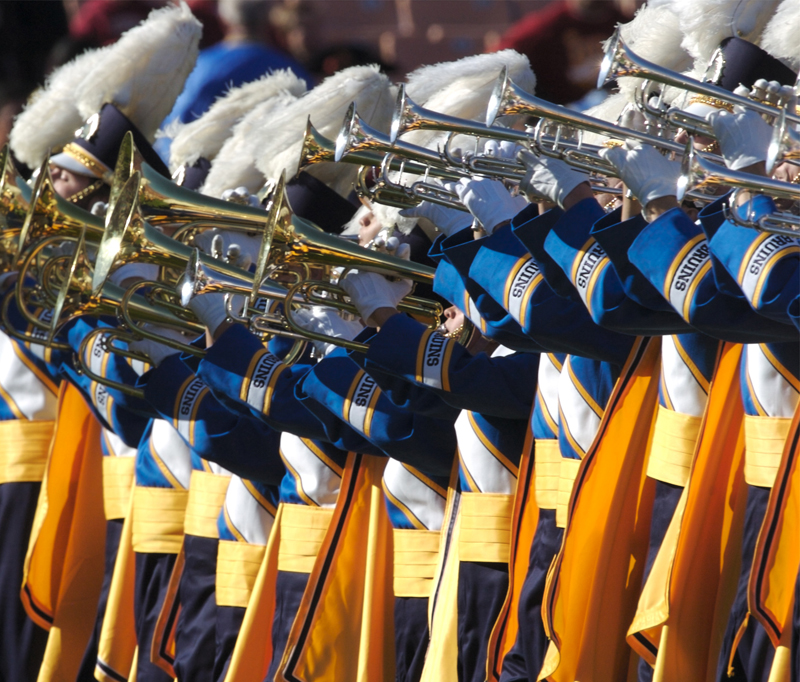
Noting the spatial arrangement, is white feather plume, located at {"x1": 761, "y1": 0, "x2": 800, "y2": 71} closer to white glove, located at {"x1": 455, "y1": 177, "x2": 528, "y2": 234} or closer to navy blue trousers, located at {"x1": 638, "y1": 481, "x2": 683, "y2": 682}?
white glove, located at {"x1": 455, "y1": 177, "x2": 528, "y2": 234}

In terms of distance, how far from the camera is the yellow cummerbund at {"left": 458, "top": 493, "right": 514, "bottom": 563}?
421 centimetres

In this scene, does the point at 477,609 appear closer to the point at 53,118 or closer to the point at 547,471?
the point at 547,471

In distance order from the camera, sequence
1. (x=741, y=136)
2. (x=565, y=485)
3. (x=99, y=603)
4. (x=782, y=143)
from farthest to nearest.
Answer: (x=99, y=603) < (x=565, y=485) < (x=741, y=136) < (x=782, y=143)

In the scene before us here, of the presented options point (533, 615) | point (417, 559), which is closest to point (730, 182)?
point (533, 615)

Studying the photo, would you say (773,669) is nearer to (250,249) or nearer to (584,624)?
(584,624)

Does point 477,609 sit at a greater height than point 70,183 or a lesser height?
lesser

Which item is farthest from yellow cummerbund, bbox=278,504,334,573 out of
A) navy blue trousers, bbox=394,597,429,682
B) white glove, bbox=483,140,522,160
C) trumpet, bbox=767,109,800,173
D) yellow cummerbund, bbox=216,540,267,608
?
trumpet, bbox=767,109,800,173

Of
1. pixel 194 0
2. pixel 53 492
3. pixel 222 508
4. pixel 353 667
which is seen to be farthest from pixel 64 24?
pixel 353 667

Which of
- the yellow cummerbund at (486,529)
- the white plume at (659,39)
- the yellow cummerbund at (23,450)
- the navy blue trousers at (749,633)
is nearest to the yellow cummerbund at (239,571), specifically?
the yellow cummerbund at (486,529)

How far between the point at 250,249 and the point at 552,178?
6.70ft

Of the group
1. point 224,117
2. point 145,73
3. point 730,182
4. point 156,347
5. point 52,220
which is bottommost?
point 730,182

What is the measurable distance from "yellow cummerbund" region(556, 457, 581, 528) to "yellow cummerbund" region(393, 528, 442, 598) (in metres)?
0.61

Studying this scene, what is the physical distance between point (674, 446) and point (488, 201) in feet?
2.93

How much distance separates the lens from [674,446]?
364 cm
